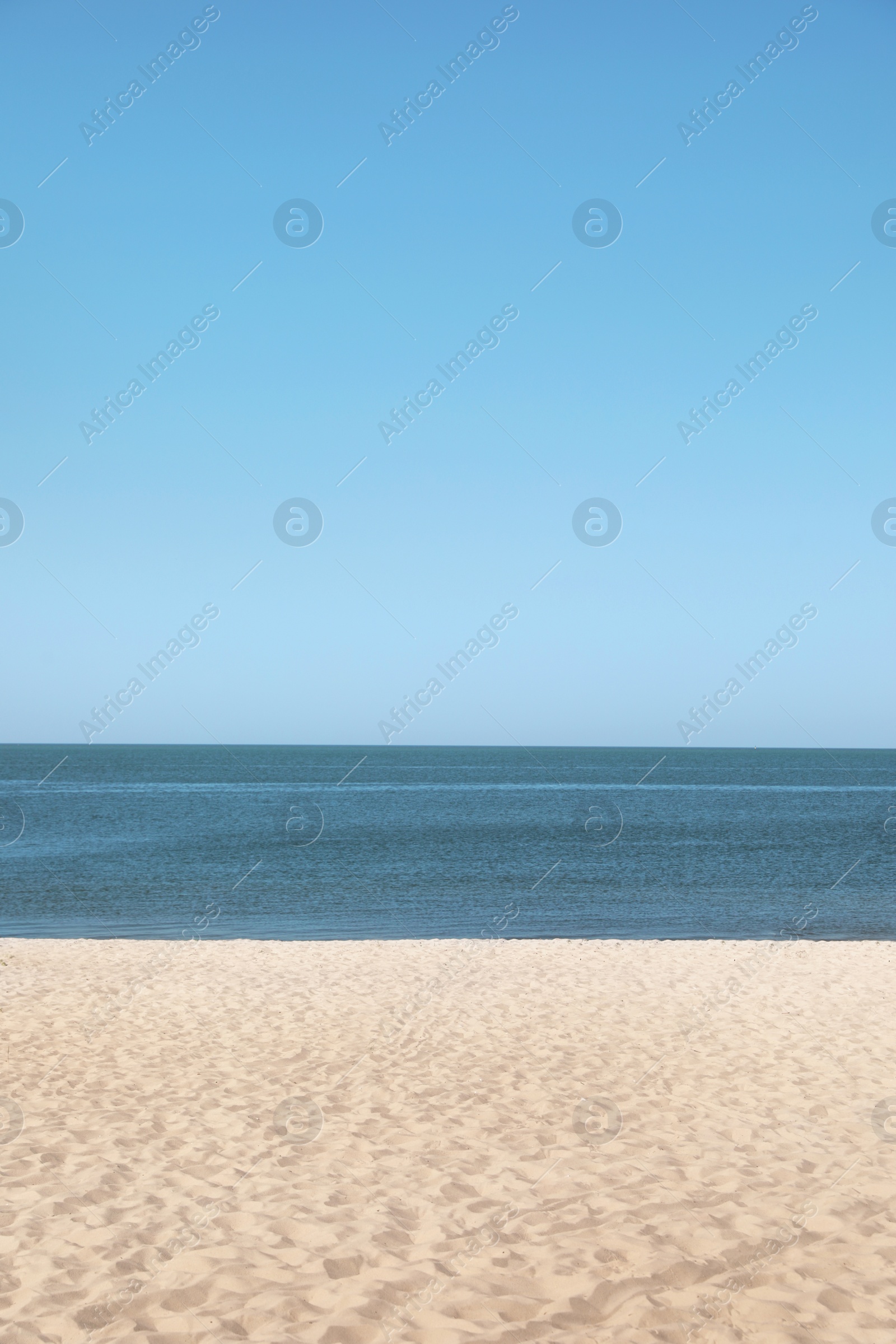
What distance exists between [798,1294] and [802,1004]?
24.8 feet

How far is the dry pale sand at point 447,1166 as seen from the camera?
203 inches

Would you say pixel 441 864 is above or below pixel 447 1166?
below

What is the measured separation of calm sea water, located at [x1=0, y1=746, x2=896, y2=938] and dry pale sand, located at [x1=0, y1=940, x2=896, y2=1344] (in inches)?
393

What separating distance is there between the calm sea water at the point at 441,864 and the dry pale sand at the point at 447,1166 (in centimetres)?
999

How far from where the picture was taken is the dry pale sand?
516 centimetres

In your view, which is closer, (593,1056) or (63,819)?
(593,1056)

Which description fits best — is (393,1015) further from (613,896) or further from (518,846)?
(518,846)

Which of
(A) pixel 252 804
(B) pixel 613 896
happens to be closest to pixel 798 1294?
(B) pixel 613 896

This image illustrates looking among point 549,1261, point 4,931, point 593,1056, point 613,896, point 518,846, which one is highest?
point 4,931

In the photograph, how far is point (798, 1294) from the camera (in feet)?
17.3

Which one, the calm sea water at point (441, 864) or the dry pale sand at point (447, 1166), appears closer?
the dry pale sand at point (447, 1166)

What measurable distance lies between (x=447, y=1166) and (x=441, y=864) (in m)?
28.3

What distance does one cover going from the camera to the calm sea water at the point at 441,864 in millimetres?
23156

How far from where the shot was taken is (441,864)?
35.1 meters
